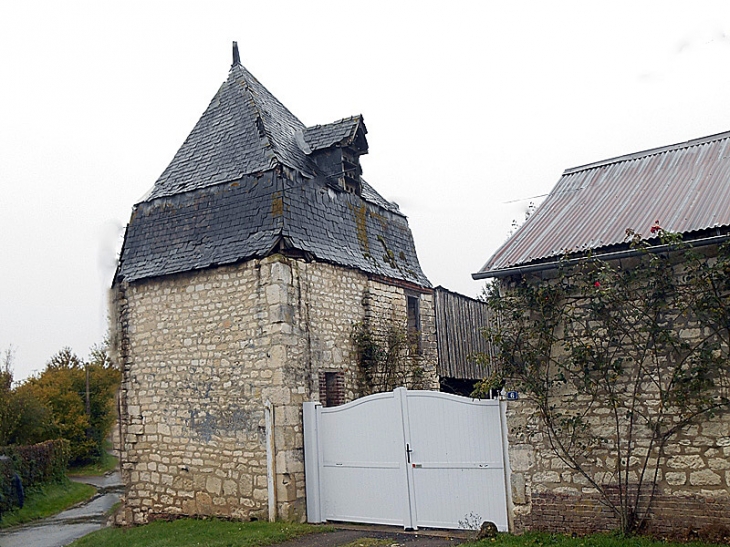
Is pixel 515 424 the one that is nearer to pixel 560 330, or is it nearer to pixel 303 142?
pixel 560 330

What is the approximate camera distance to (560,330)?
27.1 feet

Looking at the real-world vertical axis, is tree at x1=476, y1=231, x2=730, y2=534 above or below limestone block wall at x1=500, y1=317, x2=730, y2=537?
above

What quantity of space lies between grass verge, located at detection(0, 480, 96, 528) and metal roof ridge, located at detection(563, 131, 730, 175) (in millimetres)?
14119

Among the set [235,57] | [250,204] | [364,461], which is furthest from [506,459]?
[235,57]

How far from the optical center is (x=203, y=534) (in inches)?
392

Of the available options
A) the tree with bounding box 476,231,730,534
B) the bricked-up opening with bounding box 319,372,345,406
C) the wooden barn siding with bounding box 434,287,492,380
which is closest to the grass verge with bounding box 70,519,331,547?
the bricked-up opening with bounding box 319,372,345,406

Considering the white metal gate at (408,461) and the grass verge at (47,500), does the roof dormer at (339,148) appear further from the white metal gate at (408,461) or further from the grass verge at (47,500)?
the grass verge at (47,500)

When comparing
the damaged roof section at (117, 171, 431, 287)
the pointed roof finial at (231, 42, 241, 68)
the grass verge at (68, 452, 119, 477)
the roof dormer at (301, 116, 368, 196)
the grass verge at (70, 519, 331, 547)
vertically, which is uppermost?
the pointed roof finial at (231, 42, 241, 68)

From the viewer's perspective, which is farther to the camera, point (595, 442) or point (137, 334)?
point (137, 334)

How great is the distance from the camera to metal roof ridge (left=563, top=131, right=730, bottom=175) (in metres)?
9.82

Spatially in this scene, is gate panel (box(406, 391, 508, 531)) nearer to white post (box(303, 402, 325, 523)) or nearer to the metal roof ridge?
white post (box(303, 402, 325, 523))

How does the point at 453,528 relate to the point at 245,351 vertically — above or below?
below

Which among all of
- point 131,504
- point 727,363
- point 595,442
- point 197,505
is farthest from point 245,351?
point 727,363

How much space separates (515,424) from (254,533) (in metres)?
3.78
